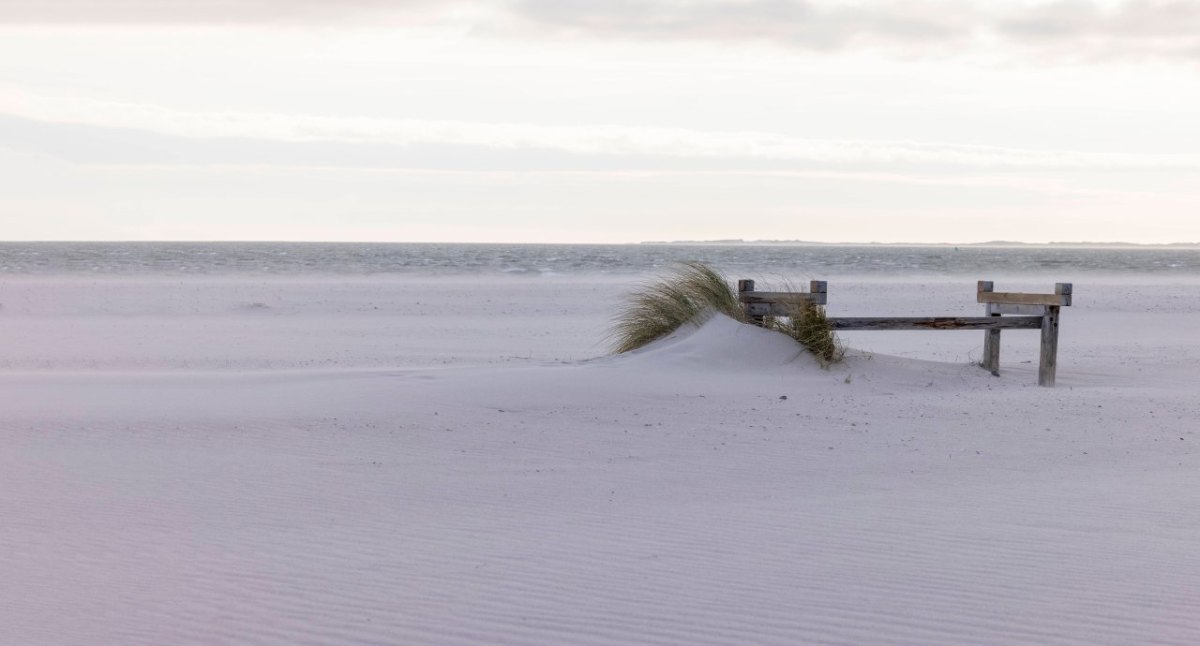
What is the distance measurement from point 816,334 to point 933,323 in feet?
4.03

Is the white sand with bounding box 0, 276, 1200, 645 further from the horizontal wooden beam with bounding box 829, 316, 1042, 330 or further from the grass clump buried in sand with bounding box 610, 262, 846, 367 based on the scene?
the horizontal wooden beam with bounding box 829, 316, 1042, 330

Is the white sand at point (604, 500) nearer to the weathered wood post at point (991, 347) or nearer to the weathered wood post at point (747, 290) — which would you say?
the weathered wood post at point (991, 347)

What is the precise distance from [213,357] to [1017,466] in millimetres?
10707

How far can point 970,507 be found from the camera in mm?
7000

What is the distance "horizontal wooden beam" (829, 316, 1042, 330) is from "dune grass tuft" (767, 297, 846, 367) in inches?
10.3

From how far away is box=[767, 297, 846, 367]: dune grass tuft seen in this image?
12844 mm

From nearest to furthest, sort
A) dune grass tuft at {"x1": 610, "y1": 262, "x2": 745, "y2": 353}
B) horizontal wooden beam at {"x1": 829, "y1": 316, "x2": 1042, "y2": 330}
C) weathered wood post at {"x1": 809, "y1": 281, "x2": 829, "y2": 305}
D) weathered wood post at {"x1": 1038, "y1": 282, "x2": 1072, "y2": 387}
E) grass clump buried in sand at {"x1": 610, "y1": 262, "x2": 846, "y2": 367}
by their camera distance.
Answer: horizontal wooden beam at {"x1": 829, "y1": 316, "x2": 1042, "y2": 330} → weathered wood post at {"x1": 1038, "y1": 282, "x2": 1072, "y2": 387} → weathered wood post at {"x1": 809, "y1": 281, "x2": 829, "y2": 305} → grass clump buried in sand at {"x1": 610, "y1": 262, "x2": 846, "y2": 367} → dune grass tuft at {"x1": 610, "y1": 262, "x2": 745, "y2": 353}

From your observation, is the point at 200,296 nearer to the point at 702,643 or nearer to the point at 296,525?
the point at 296,525

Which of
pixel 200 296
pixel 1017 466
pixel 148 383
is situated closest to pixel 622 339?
pixel 148 383

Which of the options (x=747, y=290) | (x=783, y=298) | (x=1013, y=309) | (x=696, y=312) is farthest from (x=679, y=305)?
(x=1013, y=309)

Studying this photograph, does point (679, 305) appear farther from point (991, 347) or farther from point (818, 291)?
point (991, 347)

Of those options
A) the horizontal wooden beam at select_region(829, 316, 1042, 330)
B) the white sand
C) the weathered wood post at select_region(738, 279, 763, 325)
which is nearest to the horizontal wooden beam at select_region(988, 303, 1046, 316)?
the horizontal wooden beam at select_region(829, 316, 1042, 330)

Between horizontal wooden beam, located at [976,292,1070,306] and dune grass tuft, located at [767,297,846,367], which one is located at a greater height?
horizontal wooden beam, located at [976,292,1070,306]

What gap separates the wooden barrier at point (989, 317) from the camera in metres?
12.4
